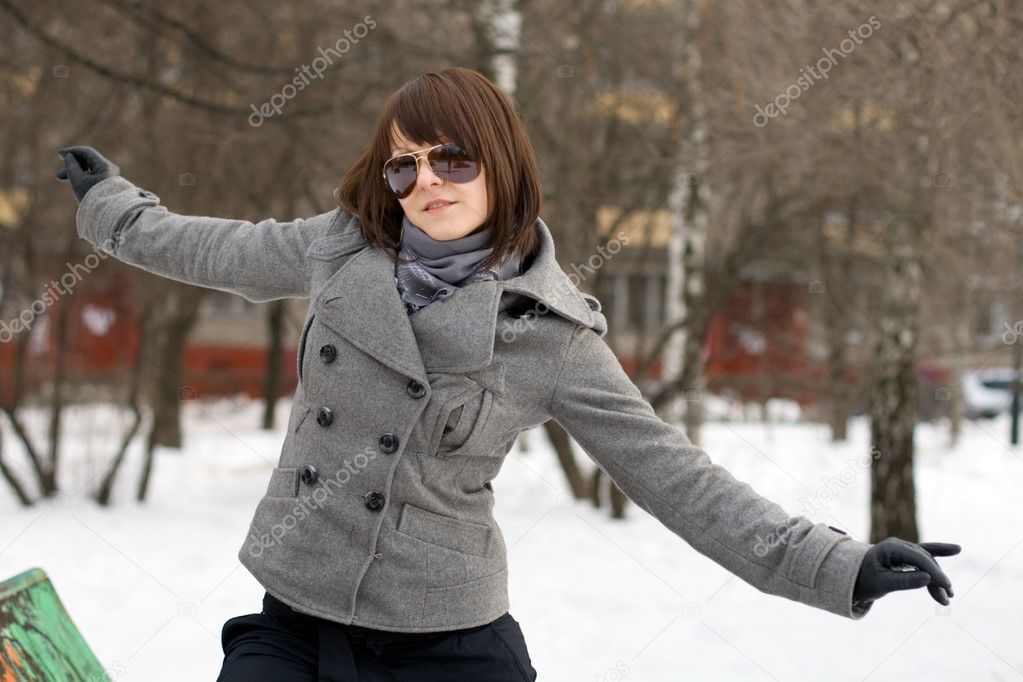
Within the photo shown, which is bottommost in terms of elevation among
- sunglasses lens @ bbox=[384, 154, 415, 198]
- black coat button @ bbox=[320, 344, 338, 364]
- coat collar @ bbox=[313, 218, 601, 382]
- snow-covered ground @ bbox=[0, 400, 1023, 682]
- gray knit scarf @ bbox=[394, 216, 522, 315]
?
snow-covered ground @ bbox=[0, 400, 1023, 682]

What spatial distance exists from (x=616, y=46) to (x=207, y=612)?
629 cm

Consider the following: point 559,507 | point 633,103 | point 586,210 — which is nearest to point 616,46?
point 633,103

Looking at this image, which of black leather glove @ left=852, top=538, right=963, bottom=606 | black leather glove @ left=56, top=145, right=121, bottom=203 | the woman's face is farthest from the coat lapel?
black leather glove @ left=852, top=538, right=963, bottom=606

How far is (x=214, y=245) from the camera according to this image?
2.31m

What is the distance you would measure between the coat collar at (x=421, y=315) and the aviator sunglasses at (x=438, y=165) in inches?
6.0

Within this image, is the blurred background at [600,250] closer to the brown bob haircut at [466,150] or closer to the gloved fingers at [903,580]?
the brown bob haircut at [466,150]

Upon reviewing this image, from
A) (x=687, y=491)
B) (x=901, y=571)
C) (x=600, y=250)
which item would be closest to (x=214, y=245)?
(x=687, y=491)

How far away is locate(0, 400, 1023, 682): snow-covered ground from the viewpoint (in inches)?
204

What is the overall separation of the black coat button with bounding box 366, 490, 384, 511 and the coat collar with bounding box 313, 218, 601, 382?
0.21 meters

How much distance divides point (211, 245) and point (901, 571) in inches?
54.0

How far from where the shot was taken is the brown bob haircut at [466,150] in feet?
6.92

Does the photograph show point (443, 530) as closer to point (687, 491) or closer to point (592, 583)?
point (687, 491)

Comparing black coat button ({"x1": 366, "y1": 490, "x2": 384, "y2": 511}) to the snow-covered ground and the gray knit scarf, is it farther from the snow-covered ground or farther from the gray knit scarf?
the snow-covered ground

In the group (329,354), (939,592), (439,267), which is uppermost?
(439,267)
